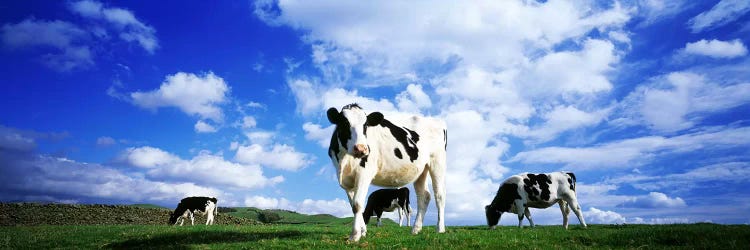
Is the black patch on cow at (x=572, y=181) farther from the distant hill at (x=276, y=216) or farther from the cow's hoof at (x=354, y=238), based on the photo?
the distant hill at (x=276, y=216)

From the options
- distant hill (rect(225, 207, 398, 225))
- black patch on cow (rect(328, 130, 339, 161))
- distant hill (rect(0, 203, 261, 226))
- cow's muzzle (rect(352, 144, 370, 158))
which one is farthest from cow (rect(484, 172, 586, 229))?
distant hill (rect(225, 207, 398, 225))

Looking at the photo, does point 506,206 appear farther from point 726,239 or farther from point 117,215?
point 117,215

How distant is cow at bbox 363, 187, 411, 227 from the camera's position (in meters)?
29.3

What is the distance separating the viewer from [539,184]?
21.2 meters

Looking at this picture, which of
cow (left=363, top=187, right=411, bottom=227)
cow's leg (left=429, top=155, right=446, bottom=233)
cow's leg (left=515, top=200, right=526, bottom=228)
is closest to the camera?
cow's leg (left=429, top=155, right=446, bottom=233)

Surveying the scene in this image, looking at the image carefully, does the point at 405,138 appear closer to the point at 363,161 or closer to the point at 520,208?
the point at 363,161

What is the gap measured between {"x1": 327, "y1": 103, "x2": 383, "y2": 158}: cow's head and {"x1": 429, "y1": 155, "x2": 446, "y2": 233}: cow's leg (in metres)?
2.85

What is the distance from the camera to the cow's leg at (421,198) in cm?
1295

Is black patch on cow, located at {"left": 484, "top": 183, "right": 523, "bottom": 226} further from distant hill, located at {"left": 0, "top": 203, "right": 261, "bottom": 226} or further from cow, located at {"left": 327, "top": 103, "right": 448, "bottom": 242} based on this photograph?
distant hill, located at {"left": 0, "top": 203, "right": 261, "bottom": 226}

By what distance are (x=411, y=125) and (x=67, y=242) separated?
12.0m

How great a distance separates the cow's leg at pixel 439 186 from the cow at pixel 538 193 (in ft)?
29.5

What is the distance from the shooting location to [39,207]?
37.4 metres

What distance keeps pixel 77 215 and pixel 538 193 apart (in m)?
33.9

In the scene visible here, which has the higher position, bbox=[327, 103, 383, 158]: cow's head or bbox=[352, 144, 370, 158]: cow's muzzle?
bbox=[327, 103, 383, 158]: cow's head
